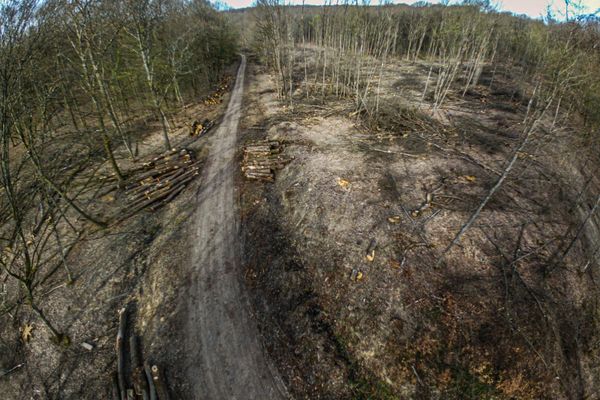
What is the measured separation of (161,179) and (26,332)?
340 inches

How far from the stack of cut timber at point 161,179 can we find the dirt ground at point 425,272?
402 centimetres

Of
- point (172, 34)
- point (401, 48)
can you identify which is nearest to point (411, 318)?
point (172, 34)

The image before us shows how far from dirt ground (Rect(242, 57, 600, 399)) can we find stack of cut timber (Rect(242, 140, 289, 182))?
2.05 feet

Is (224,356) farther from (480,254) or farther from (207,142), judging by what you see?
(207,142)

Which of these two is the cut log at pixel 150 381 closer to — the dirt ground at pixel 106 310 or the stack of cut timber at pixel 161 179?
the dirt ground at pixel 106 310

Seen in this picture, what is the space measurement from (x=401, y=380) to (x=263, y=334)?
3.97m

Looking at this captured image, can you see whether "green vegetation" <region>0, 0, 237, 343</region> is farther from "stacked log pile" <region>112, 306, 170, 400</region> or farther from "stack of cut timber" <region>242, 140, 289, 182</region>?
"stack of cut timber" <region>242, 140, 289, 182</region>

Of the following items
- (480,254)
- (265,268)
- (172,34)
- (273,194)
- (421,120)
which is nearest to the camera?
(480,254)

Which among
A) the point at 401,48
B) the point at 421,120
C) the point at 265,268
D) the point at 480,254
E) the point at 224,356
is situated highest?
the point at 401,48

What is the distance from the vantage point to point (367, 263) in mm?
9820

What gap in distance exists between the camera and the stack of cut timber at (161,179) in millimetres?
14602

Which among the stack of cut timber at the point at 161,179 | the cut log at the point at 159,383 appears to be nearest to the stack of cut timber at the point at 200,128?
the stack of cut timber at the point at 161,179

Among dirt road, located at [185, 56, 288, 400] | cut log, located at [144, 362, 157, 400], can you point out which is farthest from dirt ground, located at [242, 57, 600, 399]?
cut log, located at [144, 362, 157, 400]

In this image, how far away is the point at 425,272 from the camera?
30.0 ft
